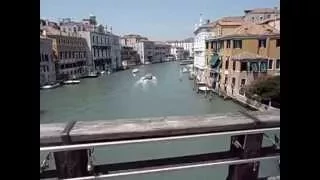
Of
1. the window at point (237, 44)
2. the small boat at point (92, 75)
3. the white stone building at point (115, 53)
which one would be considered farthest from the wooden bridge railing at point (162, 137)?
the white stone building at point (115, 53)

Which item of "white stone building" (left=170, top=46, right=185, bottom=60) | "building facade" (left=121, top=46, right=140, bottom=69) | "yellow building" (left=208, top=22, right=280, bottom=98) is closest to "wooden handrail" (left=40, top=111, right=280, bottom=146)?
"yellow building" (left=208, top=22, right=280, bottom=98)

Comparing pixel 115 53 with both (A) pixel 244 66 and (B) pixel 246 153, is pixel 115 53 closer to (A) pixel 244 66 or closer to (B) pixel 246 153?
(A) pixel 244 66

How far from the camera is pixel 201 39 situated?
727 inches

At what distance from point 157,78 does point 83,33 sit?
5879mm

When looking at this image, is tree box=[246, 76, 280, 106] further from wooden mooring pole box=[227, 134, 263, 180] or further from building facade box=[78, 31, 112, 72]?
building facade box=[78, 31, 112, 72]

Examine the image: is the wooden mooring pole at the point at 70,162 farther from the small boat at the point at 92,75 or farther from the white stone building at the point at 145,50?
the white stone building at the point at 145,50

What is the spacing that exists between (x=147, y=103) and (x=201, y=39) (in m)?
5.35

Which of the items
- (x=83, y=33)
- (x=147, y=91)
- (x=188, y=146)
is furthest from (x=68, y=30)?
(x=188, y=146)

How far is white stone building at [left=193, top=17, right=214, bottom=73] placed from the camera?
17106mm

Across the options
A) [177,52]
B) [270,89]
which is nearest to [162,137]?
[270,89]

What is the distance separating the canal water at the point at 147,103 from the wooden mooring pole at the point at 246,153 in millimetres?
26

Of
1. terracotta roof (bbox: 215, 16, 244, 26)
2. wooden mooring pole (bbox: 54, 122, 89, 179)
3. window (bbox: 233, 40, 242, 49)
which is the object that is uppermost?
terracotta roof (bbox: 215, 16, 244, 26)

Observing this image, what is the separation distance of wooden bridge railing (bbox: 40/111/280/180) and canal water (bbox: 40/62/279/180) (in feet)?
0.10

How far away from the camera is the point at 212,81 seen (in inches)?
675
